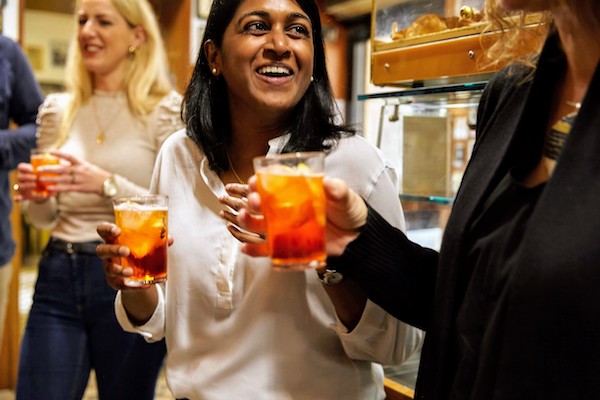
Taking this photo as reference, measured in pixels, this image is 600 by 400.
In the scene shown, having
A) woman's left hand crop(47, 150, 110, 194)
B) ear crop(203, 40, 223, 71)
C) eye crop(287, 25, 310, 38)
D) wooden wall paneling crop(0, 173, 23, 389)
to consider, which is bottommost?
wooden wall paneling crop(0, 173, 23, 389)

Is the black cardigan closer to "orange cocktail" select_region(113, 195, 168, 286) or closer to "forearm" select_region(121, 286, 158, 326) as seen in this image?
"orange cocktail" select_region(113, 195, 168, 286)

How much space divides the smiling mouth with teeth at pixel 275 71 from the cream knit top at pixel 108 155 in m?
→ 0.83

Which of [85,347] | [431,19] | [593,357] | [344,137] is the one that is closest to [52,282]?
[85,347]

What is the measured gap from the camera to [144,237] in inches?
51.0

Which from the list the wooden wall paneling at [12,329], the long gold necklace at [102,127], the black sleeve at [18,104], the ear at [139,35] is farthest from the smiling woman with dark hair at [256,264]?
the wooden wall paneling at [12,329]

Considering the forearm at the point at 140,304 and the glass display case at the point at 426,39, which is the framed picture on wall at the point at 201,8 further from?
the forearm at the point at 140,304

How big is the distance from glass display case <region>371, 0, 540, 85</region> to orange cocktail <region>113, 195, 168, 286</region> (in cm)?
71

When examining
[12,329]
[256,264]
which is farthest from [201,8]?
[256,264]

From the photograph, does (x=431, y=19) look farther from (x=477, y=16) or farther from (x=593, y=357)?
(x=593, y=357)

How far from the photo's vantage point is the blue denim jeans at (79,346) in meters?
1.99

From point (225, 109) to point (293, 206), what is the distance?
70cm

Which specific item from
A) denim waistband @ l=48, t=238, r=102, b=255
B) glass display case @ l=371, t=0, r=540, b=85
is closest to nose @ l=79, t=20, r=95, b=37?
denim waistband @ l=48, t=238, r=102, b=255

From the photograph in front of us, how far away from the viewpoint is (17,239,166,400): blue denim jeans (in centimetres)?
199

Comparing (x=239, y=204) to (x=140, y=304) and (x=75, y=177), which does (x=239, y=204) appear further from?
(x=75, y=177)
